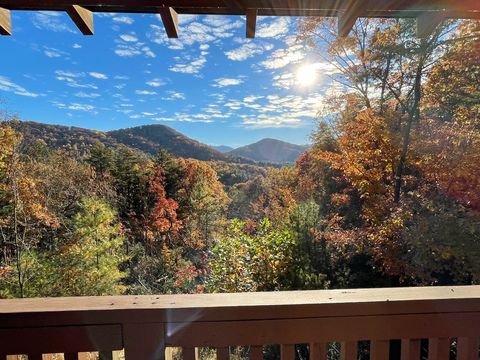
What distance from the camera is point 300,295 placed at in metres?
0.78

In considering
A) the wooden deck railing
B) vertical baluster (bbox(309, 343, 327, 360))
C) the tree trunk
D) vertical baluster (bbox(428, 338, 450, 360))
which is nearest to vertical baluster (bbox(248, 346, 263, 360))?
the wooden deck railing

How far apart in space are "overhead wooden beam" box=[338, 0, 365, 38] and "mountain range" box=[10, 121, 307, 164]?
16.8 m

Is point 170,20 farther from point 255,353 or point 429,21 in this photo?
point 255,353

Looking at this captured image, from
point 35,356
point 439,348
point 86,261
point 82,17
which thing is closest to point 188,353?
point 35,356

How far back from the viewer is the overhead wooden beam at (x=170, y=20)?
111cm

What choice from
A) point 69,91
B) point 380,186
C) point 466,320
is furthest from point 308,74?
point 69,91

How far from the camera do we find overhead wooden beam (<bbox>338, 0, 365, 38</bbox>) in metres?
1.06

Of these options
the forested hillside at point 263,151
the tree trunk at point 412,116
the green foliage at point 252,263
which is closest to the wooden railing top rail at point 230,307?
the green foliage at point 252,263

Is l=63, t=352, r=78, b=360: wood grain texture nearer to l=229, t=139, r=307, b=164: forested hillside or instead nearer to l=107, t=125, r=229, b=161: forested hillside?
l=107, t=125, r=229, b=161: forested hillside

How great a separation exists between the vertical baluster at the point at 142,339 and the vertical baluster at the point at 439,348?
0.66 m

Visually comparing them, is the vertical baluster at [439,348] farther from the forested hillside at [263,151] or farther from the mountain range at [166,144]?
the forested hillside at [263,151]

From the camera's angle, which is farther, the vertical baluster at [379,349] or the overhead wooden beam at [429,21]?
the overhead wooden beam at [429,21]

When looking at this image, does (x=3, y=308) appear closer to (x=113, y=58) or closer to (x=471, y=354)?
(x=471, y=354)

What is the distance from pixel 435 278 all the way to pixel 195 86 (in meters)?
28.1
